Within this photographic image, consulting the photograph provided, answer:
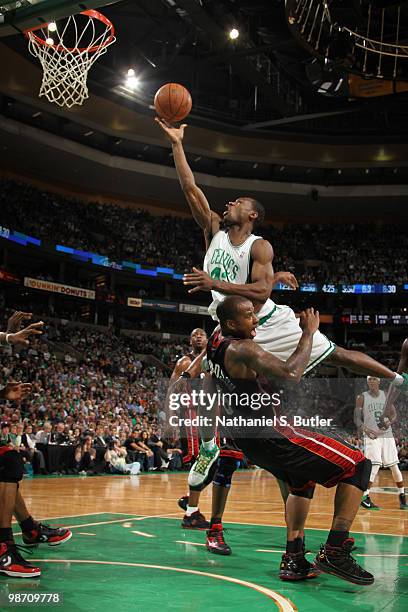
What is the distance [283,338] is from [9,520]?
2208 mm

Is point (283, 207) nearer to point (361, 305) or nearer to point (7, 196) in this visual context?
point (361, 305)

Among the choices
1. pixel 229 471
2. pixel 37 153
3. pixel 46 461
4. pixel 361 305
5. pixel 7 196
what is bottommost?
pixel 46 461

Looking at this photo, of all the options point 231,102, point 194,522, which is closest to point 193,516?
point 194,522

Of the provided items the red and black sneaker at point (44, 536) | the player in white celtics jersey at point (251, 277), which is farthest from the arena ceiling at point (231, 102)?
the red and black sneaker at point (44, 536)

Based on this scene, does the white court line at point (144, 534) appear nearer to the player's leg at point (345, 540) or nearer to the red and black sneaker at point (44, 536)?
the red and black sneaker at point (44, 536)

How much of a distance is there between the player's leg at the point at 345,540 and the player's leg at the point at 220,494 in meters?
1.22

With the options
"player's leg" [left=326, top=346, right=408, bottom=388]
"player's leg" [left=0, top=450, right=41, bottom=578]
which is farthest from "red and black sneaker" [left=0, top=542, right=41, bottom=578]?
"player's leg" [left=326, top=346, right=408, bottom=388]

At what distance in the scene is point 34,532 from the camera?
4.84m

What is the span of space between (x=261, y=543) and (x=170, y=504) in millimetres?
3380

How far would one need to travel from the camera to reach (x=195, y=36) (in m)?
24.9

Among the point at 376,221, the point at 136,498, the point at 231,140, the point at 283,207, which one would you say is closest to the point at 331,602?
the point at 136,498

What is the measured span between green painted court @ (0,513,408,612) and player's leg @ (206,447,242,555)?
0.42 ft

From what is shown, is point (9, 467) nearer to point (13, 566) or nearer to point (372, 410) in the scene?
point (13, 566)

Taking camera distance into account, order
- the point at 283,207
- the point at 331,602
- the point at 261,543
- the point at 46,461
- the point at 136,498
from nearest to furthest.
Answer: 1. the point at 331,602
2. the point at 261,543
3. the point at 136,498
4. the point at 46,461
5. the point at 283,207
